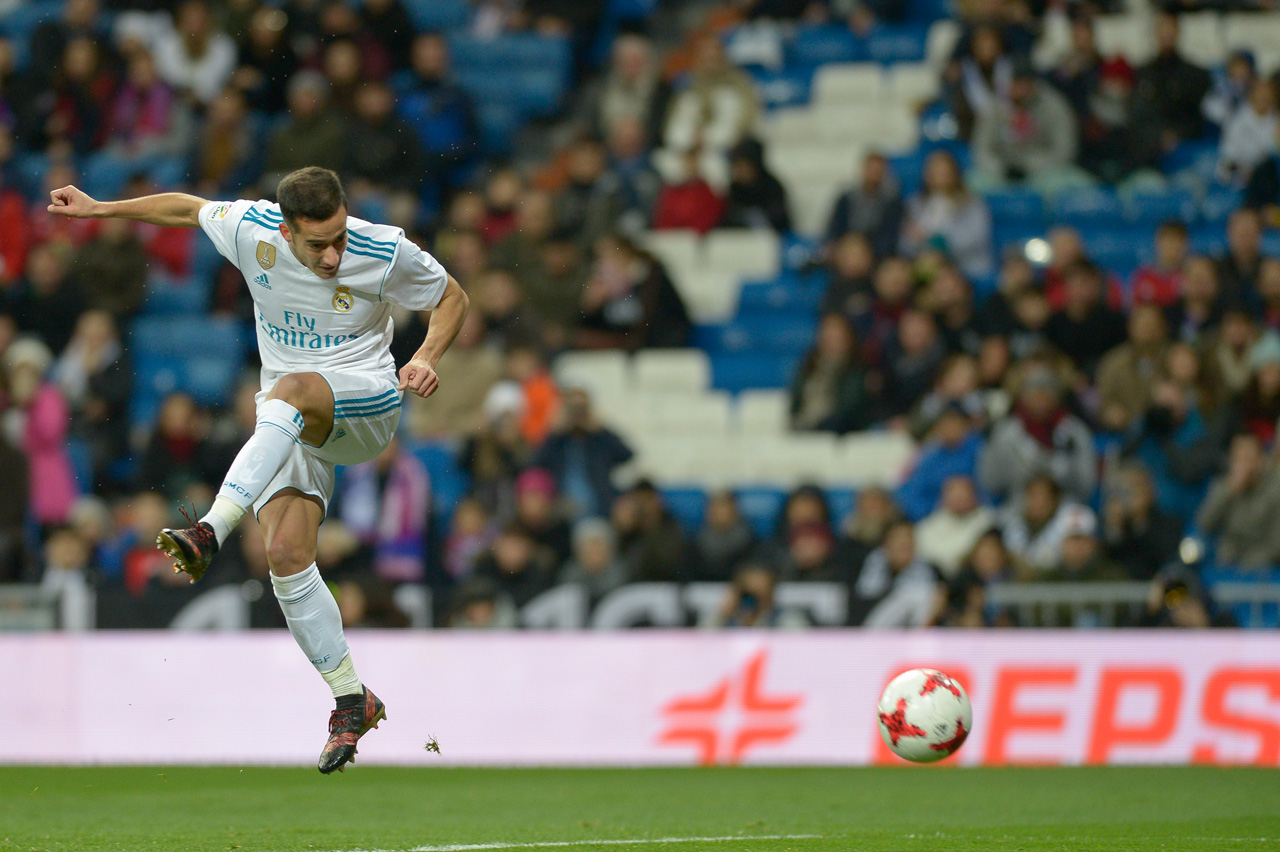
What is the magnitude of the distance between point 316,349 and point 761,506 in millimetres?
6913

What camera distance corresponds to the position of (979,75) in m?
15.3


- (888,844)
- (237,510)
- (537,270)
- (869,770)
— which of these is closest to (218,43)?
(537,270)

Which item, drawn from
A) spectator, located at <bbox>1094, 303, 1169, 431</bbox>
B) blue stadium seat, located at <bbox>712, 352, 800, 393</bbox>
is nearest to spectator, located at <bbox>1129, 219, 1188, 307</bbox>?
spectator, located at <bbox>1094, 303, 1169, 431</bbox>

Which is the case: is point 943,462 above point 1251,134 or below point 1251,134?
below

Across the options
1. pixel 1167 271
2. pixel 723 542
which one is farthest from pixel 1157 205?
pixel 723 542

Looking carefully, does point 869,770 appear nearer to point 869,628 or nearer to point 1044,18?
point 869,628

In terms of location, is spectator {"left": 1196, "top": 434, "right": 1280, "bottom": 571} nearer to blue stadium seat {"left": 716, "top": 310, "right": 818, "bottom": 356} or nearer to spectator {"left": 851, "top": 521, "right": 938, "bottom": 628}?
spectator {"left": 851, "top": 521, "right": 938, "bottom": 628}

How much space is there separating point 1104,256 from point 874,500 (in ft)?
12.9

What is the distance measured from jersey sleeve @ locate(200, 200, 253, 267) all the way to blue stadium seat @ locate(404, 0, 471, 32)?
10.6 meters

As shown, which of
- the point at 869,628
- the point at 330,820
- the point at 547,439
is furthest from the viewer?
the point at 547,439

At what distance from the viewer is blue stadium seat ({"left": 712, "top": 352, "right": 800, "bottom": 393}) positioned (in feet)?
50.0

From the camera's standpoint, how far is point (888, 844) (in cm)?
705

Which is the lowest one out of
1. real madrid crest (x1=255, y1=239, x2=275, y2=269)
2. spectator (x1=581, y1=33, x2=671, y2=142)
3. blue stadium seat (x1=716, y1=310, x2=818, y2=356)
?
blue stadium seat (x1=716, y1=310, x2=818, y2=356)

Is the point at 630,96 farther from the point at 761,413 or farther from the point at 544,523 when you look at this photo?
the point at 544,523
